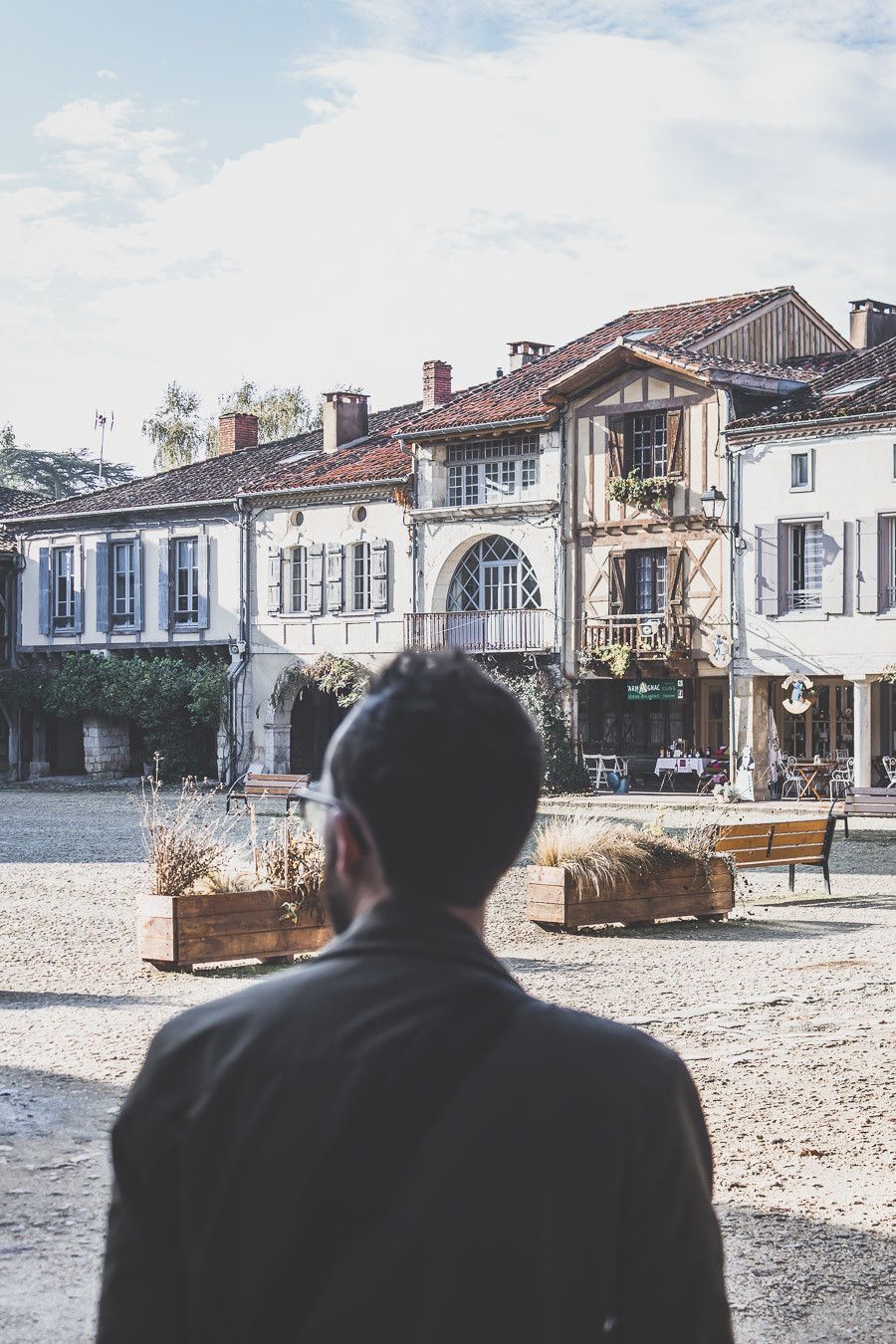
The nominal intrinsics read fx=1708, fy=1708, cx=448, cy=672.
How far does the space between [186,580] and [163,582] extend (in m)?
0.51

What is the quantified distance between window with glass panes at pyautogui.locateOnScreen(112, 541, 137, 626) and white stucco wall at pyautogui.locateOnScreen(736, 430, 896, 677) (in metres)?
14.4

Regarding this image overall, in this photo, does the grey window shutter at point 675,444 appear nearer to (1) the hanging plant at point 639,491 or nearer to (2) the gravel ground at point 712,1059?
(1) the hanging plant at point 639,491

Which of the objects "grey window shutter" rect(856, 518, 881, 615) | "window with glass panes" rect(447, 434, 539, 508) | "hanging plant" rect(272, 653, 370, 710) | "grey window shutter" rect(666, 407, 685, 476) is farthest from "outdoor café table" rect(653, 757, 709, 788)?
"hanging plant" rect(272, 653, 370, 710)

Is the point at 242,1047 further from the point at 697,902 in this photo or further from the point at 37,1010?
the point at 697,902

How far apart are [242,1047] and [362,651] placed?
32604 millimetres

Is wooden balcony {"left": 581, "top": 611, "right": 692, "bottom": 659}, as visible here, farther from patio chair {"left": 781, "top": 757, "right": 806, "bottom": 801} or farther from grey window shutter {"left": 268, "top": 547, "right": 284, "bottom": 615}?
grey window shutter {"left": 268, "top": 547, "right": 284, "bottom": 615}

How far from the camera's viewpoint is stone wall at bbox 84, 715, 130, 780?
1443 inches

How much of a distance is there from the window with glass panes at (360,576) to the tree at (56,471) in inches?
1081

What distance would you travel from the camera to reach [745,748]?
2902 cm

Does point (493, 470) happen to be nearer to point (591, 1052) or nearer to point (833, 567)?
point (833, 567)

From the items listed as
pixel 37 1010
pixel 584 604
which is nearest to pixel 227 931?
pixel 37 1010

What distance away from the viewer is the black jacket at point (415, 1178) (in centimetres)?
172

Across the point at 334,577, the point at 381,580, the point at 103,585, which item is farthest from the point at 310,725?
the point at 103,585

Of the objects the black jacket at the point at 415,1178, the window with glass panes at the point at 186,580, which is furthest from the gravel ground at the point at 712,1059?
A: the window with glass panes at the point at 186,580
